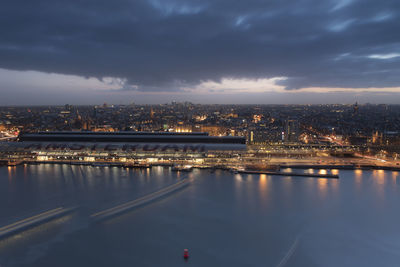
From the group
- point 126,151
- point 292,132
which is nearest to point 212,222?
point 126,151

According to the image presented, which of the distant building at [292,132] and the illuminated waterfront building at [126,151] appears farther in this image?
the distant building at [292,132]

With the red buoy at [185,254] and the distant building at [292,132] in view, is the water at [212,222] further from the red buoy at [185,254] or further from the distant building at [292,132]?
the distant building at [292,132]

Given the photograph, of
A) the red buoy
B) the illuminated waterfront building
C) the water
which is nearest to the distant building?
the illuminated waterfront building

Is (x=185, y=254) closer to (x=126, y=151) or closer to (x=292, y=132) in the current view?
(x=126, y=151)

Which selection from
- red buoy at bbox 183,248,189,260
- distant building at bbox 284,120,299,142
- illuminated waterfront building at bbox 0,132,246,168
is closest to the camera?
red buoy at bbox 183,248,189,260

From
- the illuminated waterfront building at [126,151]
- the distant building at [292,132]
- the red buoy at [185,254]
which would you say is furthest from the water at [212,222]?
the distant building at [292,132]

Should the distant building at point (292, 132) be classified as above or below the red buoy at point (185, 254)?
above

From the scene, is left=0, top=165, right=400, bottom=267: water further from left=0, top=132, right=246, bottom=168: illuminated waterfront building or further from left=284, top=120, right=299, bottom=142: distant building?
left=284, top=120, right=299, bottom=142: distant building

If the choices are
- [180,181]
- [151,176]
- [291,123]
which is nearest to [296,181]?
[180,181]

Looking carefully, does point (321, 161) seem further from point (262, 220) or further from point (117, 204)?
point (117, 204)
